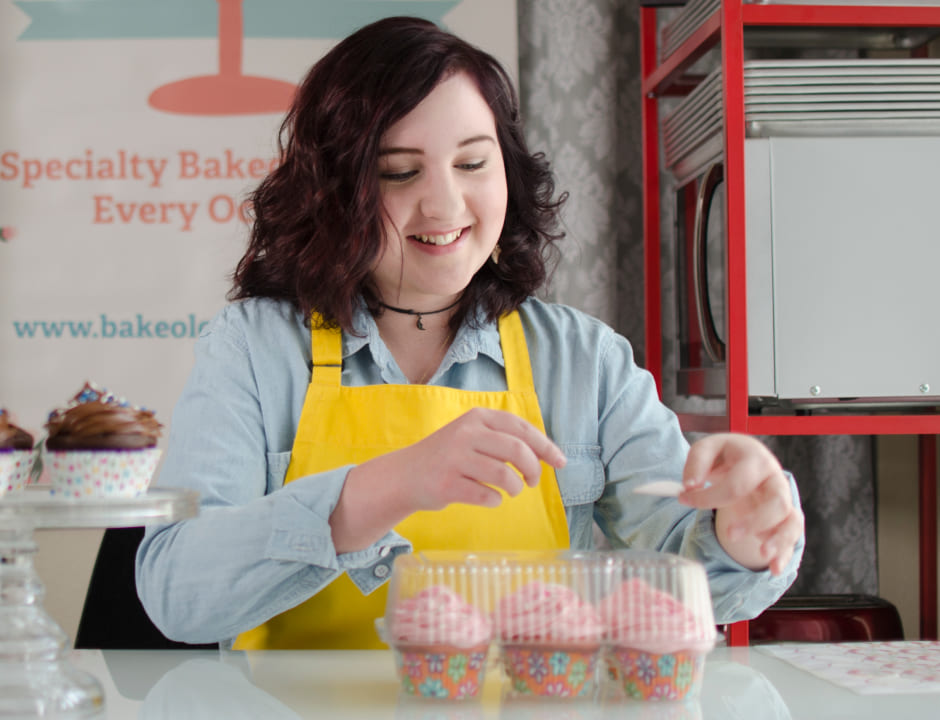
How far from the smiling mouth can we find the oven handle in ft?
2.44

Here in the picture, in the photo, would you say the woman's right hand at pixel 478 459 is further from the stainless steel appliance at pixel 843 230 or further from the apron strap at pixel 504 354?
the stainless steel appliance at pixel 843 230

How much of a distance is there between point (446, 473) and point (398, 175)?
20.5 inches

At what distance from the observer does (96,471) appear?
912 mm

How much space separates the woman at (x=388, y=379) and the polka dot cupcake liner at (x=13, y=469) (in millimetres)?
179

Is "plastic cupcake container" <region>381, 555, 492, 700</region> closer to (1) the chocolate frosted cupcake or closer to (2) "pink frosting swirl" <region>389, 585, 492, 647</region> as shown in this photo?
(2) "pink frosting swirl" <region>389, 585, 492, 647</region>

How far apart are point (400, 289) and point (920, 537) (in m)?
1.52

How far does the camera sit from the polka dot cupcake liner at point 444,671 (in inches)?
29.0

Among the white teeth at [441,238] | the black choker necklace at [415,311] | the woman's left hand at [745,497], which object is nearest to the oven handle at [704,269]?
the black choker necklace at [415,311]

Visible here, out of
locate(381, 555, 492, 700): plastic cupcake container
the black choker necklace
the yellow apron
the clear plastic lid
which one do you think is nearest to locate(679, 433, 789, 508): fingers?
the clear plastic lid

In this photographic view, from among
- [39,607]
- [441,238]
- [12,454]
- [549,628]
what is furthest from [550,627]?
[441,238]

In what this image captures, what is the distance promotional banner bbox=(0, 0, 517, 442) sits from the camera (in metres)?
2.27

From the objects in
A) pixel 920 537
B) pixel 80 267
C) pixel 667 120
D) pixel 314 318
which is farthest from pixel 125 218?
pixel 920 537

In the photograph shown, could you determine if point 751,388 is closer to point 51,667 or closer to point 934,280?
point 934,280

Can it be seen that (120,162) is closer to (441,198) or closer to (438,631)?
(441,198)
